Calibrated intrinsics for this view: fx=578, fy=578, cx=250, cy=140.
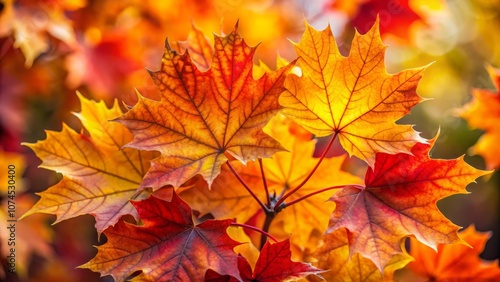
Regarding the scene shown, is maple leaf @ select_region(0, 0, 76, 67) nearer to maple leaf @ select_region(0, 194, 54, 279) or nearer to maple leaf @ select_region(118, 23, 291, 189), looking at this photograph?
maple leaf @ select_region(0, 194, 54, 279)

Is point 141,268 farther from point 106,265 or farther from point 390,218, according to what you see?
point 390,218

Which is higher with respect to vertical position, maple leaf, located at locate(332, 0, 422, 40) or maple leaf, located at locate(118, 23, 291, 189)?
maple leaf, located at locate(332, 0, 422, 40)

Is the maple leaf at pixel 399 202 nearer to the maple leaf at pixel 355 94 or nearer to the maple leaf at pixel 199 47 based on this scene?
the maple leaf at pixel 355 94

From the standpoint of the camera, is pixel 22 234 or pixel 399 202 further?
pixel 22 234

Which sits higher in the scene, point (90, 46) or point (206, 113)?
point (90, 46)

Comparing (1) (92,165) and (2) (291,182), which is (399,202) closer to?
(2) (291,182)

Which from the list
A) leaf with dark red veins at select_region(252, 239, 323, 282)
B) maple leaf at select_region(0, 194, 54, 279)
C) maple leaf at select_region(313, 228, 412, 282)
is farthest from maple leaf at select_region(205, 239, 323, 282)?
maple leaf at select_region(0, 194, 54, 279)

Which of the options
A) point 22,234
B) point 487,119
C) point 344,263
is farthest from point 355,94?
point 22,234
